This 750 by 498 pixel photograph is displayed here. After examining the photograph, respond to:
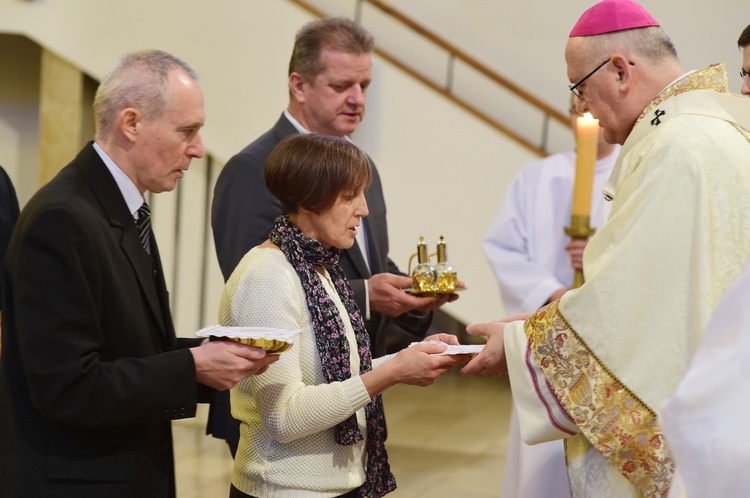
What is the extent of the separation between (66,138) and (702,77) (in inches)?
226

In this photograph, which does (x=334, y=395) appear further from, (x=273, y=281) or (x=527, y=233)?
(x=527, y=233)

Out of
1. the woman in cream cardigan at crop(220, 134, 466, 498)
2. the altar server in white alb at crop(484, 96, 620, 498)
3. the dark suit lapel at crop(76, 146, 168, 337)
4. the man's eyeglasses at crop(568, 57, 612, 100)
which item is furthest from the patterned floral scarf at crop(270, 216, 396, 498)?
the altar server in white alb at crop(484, 96, 620, 498)

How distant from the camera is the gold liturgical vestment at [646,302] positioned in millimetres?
2309

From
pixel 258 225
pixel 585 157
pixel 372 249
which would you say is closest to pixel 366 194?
pixel 372 249

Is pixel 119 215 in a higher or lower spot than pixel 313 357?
higher

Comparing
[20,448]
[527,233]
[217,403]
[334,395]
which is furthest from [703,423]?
[527,233]

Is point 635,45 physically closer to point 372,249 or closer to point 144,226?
point 372,249

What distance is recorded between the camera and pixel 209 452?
19.4ft

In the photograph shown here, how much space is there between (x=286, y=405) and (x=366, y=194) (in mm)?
1332

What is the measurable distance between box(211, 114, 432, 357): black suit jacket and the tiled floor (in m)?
2.13

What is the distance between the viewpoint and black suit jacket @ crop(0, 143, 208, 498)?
6.60ft

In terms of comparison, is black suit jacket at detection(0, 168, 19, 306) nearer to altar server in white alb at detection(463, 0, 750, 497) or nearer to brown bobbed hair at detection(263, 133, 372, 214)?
brown bobbed hair at detection(263, 133, 372, 214)

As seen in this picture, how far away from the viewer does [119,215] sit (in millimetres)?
2201

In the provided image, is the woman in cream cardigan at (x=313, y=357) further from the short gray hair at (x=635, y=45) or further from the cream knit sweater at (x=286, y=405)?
the short gray hair at (x=635, y=45)
